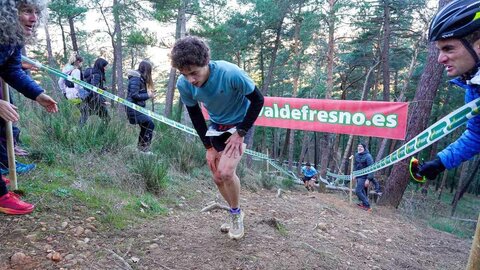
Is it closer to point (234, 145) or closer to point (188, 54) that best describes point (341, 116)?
point (234, 145)

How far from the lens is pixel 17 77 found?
8.14 feet

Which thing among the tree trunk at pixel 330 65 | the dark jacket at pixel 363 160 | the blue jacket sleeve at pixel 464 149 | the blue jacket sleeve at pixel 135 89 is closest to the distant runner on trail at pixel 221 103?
the blue jacket sleeve at pixel 464 149

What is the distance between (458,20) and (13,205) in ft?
10.6

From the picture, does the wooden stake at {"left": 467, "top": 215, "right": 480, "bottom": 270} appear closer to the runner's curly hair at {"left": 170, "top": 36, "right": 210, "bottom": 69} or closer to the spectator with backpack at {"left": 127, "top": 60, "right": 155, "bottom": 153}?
the runner's curly hair at {"left": 170, "top": 36, "right": 210, "bottom": 69}

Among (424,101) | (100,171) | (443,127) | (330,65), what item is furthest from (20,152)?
(330,65)

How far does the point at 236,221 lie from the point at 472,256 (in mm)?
1922

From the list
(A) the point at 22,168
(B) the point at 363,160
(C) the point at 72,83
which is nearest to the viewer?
(A) the point at 22,168

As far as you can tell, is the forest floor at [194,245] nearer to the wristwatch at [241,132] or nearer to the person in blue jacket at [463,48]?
the wristwatch at [241,132]

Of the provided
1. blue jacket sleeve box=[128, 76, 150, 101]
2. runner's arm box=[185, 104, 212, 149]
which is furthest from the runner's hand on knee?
blue jacket sleeve box=[128, 76, 150, 101]

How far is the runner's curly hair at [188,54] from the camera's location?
7.24ft

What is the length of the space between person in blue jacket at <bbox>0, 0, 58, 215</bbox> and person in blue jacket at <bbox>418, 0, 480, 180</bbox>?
8.85ft

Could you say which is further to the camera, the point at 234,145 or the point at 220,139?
the point at 220,139

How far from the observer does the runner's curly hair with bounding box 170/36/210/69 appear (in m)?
2.21

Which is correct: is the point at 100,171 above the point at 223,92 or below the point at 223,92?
below
